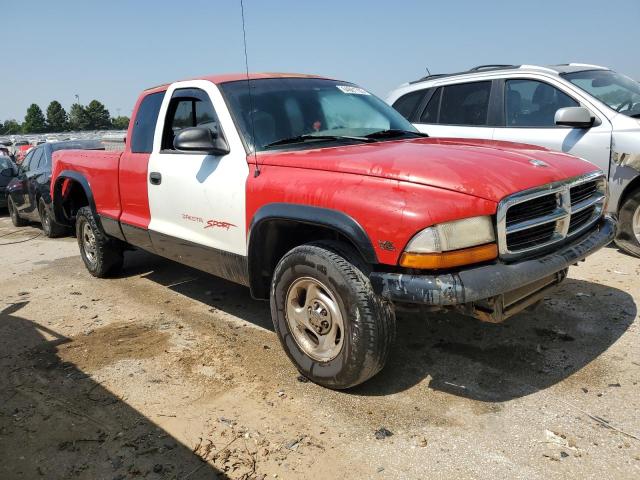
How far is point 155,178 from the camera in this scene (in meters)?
4.33

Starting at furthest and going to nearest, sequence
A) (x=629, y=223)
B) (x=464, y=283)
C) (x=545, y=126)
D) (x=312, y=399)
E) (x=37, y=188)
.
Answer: (x=37, y=188)
(x=545, y=126)
(x=629, y=223)
(x=312, y=399)
(x=464, y=283)

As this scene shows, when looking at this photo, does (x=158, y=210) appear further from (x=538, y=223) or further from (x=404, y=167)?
(x=538, y=223)

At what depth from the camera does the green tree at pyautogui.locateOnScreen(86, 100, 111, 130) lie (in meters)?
74.2

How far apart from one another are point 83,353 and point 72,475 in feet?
5.10

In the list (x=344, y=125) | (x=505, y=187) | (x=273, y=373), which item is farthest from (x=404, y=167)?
(x=273, y=373)

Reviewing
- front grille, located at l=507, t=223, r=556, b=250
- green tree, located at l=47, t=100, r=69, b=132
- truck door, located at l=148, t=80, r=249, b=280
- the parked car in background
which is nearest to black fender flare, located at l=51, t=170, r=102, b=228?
truck door, located at l=148, t=80, r=249, b=280

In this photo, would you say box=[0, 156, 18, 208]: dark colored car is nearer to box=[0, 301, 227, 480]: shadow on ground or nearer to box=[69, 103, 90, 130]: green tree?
box=[0, 301, 227, 480]: shadow on ground

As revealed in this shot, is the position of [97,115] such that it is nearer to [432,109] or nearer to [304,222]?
[432,109]

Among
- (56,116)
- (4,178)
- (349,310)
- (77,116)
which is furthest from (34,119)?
(349,310)

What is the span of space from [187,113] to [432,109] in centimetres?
348

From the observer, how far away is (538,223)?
2783mm

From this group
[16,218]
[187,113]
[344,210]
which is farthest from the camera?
[16,218]

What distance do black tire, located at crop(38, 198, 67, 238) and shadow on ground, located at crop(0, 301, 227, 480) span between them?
5914 millimetres

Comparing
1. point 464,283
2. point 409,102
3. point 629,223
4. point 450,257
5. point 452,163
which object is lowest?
point 629,223
